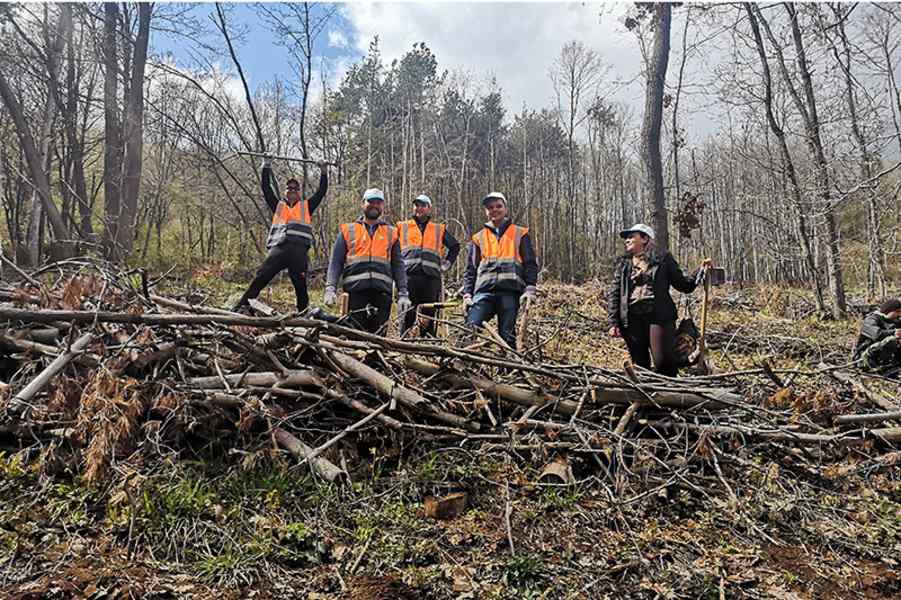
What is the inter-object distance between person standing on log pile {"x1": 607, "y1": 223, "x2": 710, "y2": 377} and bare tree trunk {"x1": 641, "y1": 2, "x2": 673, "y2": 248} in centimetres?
369

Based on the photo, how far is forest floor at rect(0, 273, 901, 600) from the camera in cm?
228

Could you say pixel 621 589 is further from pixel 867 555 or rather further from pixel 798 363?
pixel 798 363

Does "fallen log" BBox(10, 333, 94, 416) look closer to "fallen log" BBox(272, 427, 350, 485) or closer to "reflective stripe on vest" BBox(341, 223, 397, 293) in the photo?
"fallen log" BBox(272, 427, 350, 485)

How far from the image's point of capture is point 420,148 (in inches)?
1088

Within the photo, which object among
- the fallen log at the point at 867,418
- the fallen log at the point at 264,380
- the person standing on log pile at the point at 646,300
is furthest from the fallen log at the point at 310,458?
the fallen log at the point at 867,418

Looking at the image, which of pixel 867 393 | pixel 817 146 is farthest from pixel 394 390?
pixel 817 146

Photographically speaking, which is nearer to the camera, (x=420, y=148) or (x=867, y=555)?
(x=867, y=555)

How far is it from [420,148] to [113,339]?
2557cm

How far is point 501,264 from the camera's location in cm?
497

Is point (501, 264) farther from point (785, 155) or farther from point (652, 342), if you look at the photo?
point (785, 155)

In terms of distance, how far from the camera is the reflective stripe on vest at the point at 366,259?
16.2 feet

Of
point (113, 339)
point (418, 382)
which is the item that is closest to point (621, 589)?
point (418, 382)

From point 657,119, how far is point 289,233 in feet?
20.3

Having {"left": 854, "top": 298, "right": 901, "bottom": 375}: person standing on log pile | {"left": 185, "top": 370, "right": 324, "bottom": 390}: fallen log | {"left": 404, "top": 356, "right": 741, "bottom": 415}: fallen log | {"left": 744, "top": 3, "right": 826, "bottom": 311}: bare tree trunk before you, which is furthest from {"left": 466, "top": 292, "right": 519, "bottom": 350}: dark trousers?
{"left": 744, "top": 3, "right": 826, "bottom": 311}: bare tree trunk
